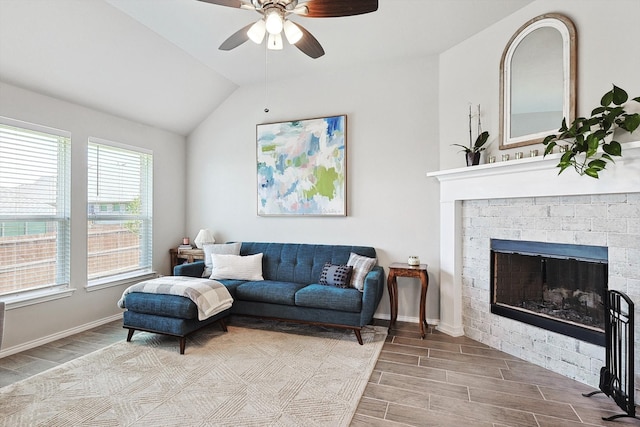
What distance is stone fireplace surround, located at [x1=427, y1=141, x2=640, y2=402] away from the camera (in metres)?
2.43

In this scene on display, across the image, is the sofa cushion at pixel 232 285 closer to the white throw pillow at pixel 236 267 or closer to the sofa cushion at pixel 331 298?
the white throw pillow at pixel 236 267

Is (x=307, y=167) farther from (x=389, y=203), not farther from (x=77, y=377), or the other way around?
(x=77, y=377)

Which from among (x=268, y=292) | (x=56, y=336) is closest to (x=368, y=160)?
(x=268, y=292)

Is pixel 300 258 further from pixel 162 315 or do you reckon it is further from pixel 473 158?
pixel 473 158

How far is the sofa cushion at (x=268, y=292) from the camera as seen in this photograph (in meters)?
3.71

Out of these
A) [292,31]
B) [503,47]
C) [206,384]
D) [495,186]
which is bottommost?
[206,384]

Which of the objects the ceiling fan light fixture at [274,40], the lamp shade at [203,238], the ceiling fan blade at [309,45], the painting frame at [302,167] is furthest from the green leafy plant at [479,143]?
the lamp shade at [203,238]

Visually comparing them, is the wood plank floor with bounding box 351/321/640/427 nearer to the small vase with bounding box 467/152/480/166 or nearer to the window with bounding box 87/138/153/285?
the small vase with bounding box 467/152/480/166

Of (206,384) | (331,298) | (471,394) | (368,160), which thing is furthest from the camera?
(368,160)

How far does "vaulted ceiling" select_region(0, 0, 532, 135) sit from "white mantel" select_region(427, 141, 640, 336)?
1451 millimetres

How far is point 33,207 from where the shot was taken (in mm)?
3461

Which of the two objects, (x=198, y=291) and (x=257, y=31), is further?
(x=198, y=291)

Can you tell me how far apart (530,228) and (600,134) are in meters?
1.04

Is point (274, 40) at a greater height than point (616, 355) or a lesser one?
greater
